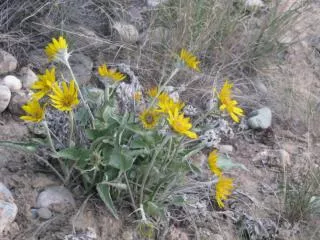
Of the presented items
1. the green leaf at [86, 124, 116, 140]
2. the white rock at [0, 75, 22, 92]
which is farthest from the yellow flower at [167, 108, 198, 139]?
the white rock at [0, 75, 22, 92]

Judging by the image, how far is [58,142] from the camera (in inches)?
88.5

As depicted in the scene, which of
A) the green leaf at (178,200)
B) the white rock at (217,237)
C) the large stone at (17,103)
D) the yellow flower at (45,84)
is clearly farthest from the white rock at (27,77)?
the white rock at (217,237)

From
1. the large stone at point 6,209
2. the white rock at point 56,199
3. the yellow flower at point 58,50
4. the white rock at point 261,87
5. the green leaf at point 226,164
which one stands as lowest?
the white rock at point 56,199

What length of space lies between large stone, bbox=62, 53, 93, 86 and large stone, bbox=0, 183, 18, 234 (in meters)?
0.89

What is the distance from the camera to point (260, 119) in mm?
2967

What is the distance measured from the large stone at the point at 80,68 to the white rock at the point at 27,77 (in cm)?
15

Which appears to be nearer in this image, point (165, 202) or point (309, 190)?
point (165, 202)

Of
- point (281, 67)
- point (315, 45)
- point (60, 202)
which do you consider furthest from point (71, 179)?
point (315, 45)

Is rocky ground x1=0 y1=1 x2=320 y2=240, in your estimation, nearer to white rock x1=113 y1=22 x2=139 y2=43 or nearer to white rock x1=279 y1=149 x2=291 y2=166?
white rock x1=279 y1=149 x2=291 y2=166

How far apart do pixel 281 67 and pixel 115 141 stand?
5.64 feet

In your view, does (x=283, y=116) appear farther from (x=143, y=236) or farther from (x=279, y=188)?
(x=143, y=236)

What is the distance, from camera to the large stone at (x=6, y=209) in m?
1.95

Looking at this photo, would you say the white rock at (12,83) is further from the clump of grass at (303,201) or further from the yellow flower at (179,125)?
the clump of grass at (303,201)

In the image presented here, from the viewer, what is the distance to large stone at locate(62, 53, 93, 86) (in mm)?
2810
